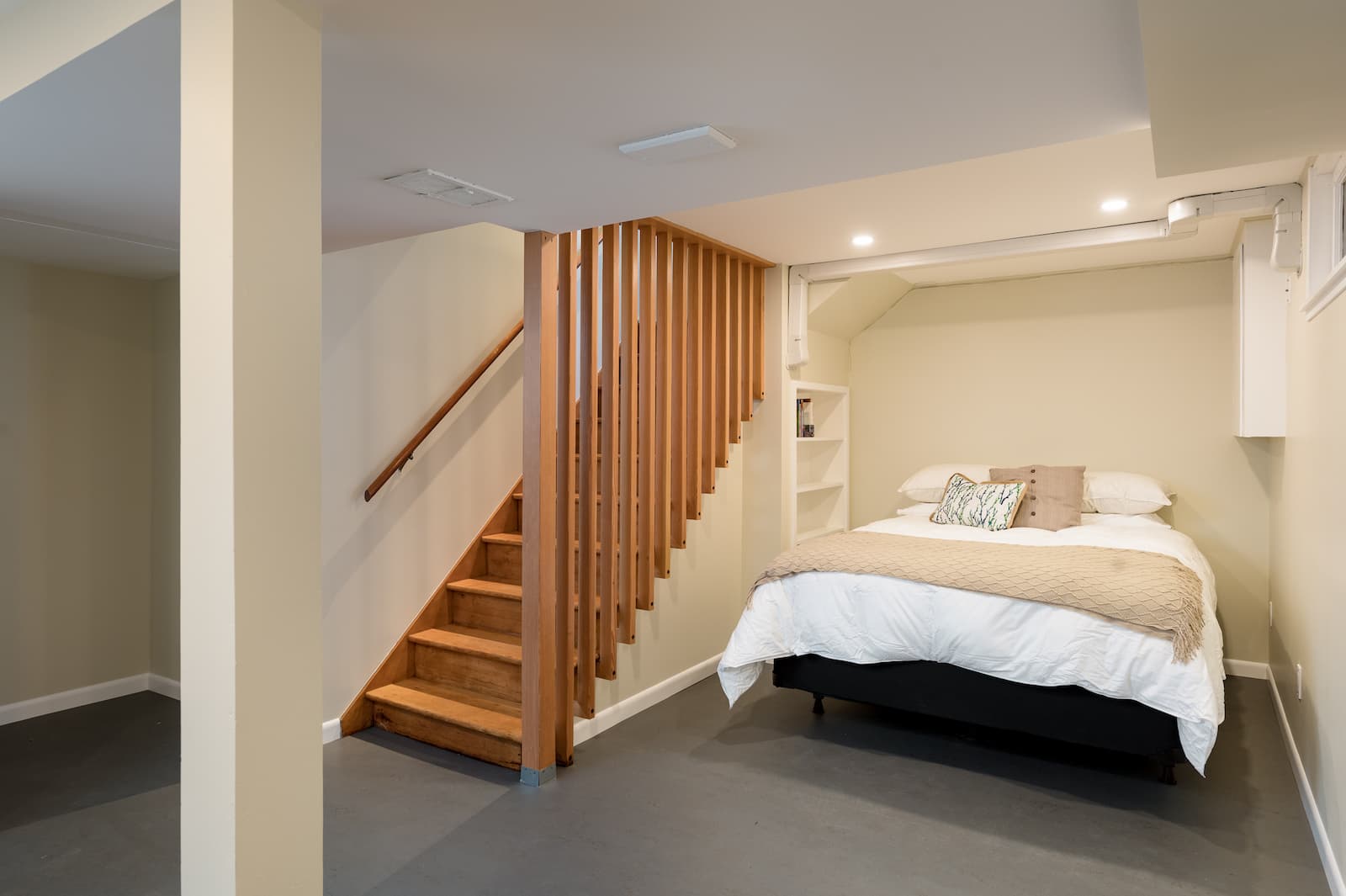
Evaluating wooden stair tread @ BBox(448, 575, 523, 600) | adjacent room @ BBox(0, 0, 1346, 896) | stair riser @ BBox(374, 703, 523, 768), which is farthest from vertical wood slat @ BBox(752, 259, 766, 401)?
stair riser @ BBox(374, 703, 523, 768)

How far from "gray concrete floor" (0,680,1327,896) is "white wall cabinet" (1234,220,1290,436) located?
135cm

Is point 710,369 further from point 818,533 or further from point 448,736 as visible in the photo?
point 448,736

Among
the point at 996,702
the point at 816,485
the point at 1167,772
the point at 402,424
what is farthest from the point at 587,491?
the point at 1167,772

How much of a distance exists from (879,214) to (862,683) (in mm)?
2022

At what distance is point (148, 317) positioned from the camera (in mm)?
4137

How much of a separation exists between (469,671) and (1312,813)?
3.12 metres

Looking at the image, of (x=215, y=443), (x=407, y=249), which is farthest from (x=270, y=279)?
(x=407, y=249)

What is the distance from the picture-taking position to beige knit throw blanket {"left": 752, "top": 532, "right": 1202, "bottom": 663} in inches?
107

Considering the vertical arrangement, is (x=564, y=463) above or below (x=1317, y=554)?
above

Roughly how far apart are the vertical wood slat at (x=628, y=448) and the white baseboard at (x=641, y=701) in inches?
12.1

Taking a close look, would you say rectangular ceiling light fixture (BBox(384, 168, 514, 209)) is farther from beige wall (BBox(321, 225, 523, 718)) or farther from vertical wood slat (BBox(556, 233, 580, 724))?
beige wall (BBox(321, 225, 523, 718))

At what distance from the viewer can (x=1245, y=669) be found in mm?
4289

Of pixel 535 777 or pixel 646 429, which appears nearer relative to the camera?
pixel 535 777

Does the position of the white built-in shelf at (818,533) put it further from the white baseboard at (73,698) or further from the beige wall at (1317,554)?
the white baseboard at (73,698)
